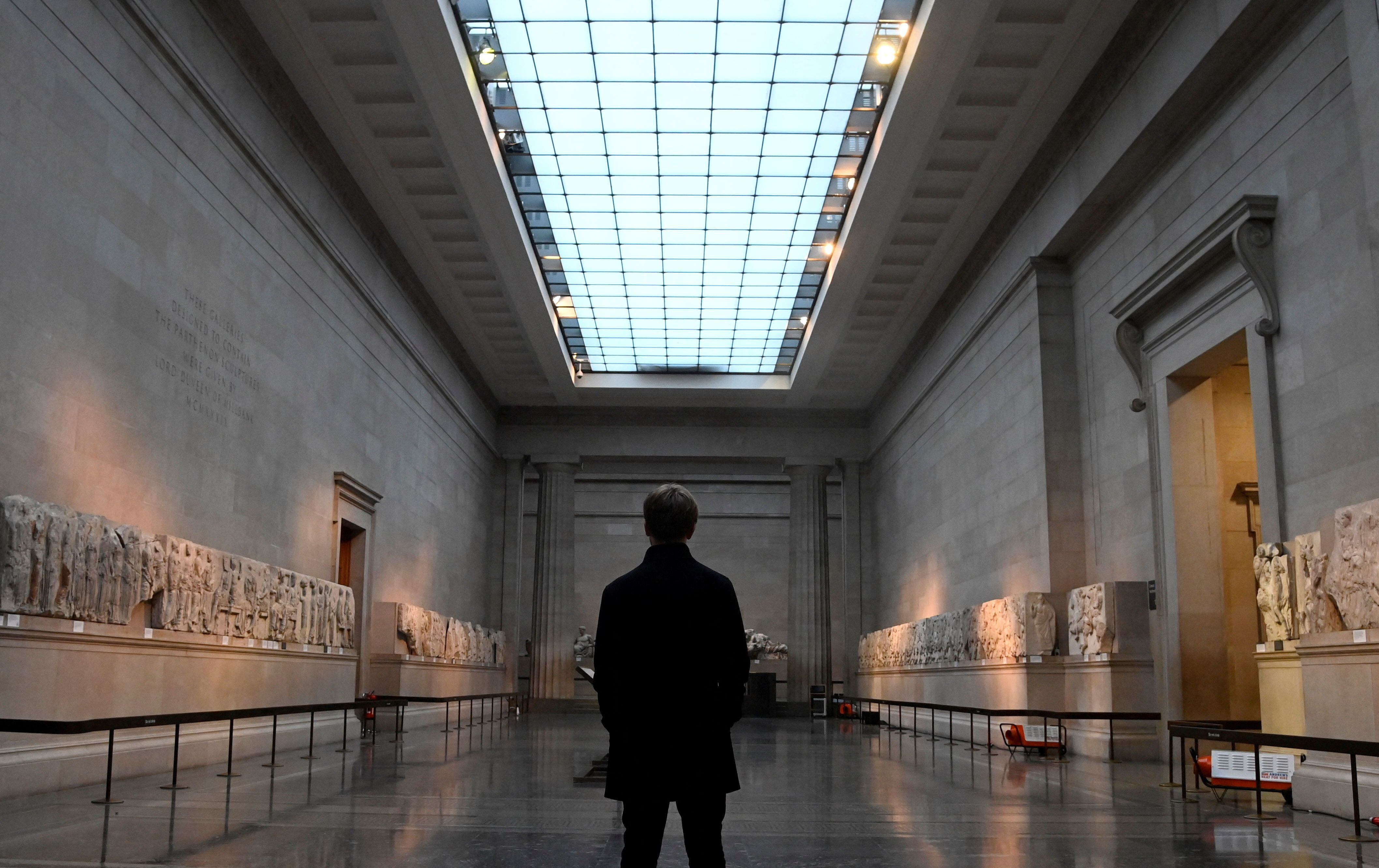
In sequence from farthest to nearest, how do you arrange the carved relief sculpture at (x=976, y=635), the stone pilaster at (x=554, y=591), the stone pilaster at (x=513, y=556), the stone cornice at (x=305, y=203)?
1. the stone pilaster at (x=513, y=556)
2. the stone pilaster at (x=554, y=591)
3. the carved relief sculpture at (x=976, y=635)
4. the stone cornice at (x=305, y=203)

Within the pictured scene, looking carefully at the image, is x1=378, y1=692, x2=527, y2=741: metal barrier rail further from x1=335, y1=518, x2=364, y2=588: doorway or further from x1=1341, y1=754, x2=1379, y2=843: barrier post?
x1=1341, y1=754, x2=1379, y2=843: barrier post

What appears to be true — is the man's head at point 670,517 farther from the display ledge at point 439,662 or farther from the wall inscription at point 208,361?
the display ledge at point 439,662

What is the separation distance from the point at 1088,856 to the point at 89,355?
10.1 m

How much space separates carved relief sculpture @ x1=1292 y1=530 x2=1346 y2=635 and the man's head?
7978mm

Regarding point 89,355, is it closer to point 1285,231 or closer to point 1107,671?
point 1285,231

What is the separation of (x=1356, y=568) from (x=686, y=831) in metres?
7.99

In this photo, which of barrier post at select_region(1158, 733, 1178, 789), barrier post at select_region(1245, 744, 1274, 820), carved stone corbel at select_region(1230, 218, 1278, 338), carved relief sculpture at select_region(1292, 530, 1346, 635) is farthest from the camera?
carved stone corbel at select_region(1230, 218, 1278, 338)

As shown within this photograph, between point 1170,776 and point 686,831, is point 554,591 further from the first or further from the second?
point 686,831

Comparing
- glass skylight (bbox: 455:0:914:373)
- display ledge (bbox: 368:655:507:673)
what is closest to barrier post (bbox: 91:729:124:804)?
glass skylight (bbox: 455:0:914:373)

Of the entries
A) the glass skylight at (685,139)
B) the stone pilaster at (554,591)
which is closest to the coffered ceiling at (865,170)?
the glass skylight at (685,139)

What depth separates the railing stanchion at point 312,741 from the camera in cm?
1320

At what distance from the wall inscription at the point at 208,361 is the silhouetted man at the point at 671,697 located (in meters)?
10.6

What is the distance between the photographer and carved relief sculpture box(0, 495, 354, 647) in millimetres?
9828

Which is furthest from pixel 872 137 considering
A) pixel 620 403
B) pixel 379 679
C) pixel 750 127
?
pixel 620 403
